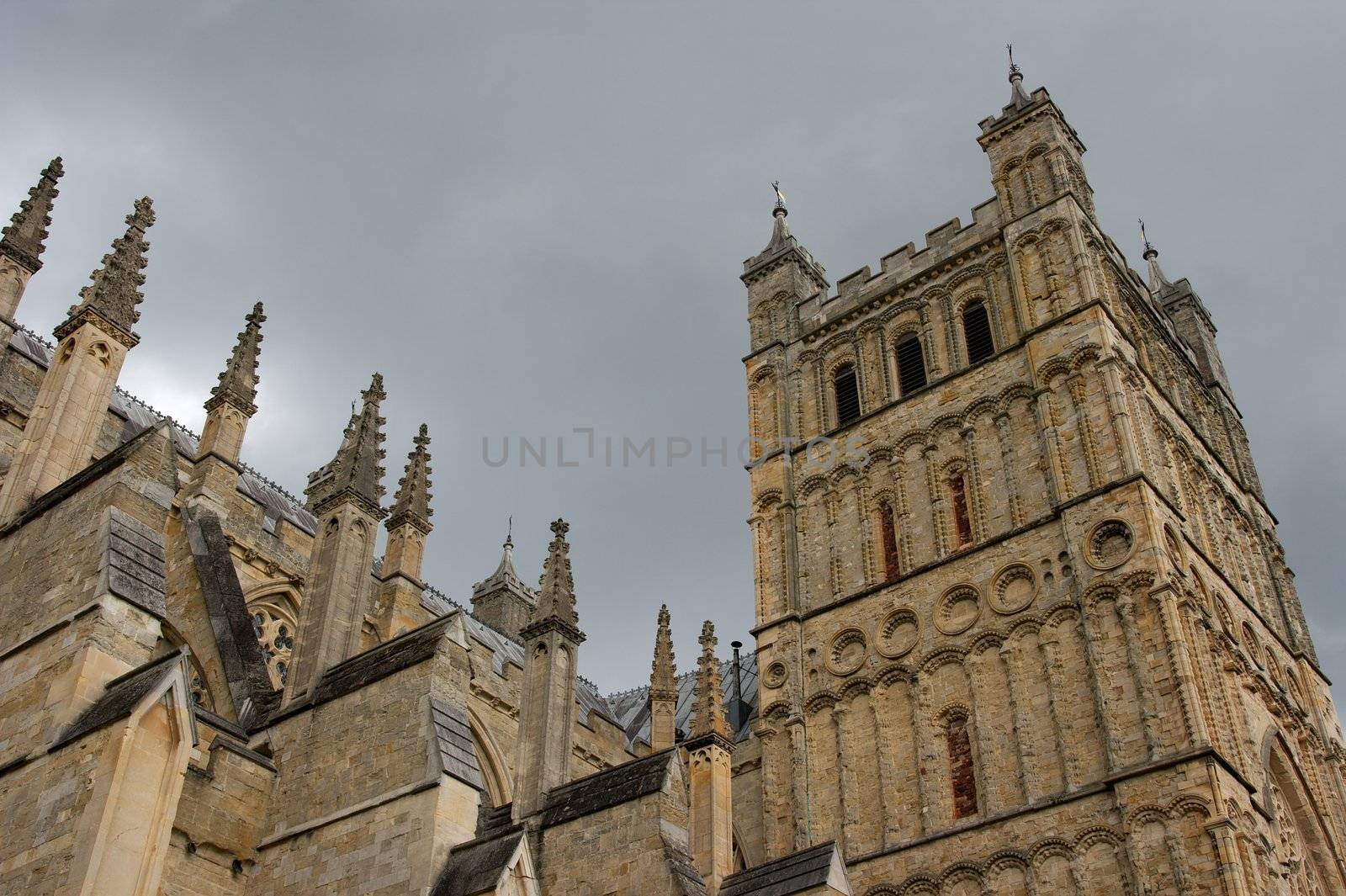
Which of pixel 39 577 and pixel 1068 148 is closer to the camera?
pixel 39 577

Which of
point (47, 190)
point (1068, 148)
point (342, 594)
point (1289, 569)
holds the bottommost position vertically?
point (342, 594)

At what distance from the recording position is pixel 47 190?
1512 centimetres

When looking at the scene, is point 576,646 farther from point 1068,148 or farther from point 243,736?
point 1068,148

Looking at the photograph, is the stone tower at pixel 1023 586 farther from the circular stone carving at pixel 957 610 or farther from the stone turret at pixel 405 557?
the stone turret at pixel 405 557

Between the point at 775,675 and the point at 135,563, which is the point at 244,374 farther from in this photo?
the point at 775,675

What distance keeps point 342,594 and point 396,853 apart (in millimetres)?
3737

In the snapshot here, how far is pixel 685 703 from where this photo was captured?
33.9m

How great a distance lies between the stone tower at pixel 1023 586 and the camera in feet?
61.0

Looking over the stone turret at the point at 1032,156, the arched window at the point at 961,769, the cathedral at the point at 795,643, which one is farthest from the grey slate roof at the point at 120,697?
the stone turret at the point at 1032,156

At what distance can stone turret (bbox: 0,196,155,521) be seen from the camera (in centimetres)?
1257

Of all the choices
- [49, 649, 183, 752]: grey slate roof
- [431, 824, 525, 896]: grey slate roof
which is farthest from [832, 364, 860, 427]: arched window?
[49, 649, 183, 752]: grey slate roof

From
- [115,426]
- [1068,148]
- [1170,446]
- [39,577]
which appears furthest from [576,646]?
[1068,148]

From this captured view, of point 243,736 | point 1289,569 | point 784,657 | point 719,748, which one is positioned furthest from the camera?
point 1289,569

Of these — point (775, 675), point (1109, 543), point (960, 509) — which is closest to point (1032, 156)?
point (960, 509)
